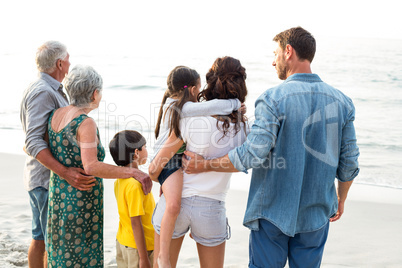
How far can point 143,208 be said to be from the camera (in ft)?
8.50

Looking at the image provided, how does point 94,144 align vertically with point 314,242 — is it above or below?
above

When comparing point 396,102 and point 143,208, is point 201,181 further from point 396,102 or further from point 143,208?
point 396,102

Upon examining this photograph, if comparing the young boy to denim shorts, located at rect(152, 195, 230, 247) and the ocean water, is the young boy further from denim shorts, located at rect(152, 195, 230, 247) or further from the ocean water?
the ocean water

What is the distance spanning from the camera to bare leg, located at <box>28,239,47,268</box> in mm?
2916

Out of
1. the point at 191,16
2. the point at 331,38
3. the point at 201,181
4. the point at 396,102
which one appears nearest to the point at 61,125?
the point at 201,181

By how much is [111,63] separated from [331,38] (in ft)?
40.2

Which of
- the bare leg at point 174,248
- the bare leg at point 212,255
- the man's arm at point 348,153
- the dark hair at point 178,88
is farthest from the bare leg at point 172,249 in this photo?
the man's arm at point 348,153

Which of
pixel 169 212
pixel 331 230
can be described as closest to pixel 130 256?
pixel 169 212

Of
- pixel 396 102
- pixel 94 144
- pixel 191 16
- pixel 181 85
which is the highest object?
pixel 191 16

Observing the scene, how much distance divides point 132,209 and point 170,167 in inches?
15.3

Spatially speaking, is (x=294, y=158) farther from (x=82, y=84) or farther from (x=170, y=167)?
(x=82, y=84)

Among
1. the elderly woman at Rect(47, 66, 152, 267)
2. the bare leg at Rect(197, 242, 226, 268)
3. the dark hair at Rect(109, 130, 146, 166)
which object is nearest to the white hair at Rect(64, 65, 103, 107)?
the elderly woman at Rect(47, 66, 152, 267)

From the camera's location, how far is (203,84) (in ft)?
53.8

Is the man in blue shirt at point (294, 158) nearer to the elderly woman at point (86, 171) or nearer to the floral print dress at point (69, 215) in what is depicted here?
the elderly woman at point (86, 171)
